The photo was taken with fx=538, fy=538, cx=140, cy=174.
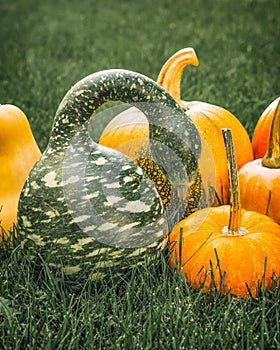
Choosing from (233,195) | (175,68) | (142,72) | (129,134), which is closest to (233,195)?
(233,195)

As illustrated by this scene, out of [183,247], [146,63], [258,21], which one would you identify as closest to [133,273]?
[183,247]

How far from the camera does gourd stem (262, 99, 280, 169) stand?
2520 millimetres

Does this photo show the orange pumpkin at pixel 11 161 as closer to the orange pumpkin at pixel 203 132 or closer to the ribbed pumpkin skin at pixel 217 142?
the orange pumpkin at pixel 203 132

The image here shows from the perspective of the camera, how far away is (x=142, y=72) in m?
5.77

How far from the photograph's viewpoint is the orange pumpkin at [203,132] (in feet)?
8.85

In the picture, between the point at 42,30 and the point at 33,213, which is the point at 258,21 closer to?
the point at 42,30

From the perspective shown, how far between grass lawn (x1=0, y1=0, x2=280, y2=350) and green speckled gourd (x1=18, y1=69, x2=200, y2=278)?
9 centimetres

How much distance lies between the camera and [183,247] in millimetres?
2262

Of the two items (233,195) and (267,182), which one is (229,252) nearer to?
(233,195)

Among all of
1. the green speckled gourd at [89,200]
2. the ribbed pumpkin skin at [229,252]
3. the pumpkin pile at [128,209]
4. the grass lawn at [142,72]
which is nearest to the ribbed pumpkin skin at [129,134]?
the pumpkin pile at [128,209]

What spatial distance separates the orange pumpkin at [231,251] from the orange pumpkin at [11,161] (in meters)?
0.80

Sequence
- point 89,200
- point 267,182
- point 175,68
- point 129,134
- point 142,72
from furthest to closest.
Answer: point 142,72 → point 175,68 → point 129,134 → point 267,182 → point 89,200

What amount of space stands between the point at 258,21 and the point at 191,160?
577cm

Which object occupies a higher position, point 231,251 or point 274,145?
point 274,145
